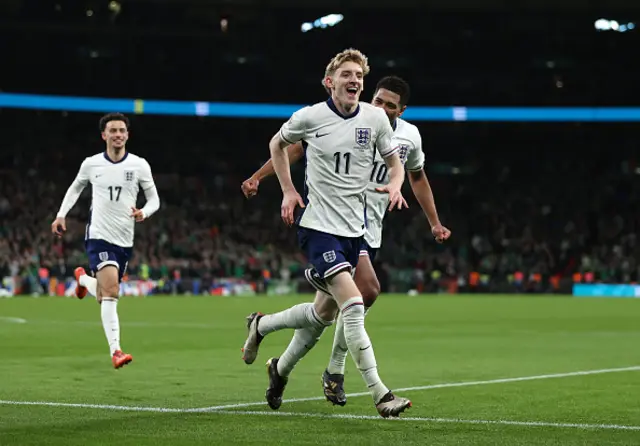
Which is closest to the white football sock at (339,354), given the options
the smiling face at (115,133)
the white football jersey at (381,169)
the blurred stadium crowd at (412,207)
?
the white football jersey at (381,169)

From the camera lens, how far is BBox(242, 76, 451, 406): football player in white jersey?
26.9ft

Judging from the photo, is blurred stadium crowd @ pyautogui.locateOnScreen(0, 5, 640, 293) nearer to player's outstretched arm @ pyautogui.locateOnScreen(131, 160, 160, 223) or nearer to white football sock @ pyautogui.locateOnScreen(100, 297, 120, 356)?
player's outstretched arm @ pyautogui.locateOnScreen(131, 160, 160, 223)

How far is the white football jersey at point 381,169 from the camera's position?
347 inches

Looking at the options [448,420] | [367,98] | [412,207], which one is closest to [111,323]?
[448,420]

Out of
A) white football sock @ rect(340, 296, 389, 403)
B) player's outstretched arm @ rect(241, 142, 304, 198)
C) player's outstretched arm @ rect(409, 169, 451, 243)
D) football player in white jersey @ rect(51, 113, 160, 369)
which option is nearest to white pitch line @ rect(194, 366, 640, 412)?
white football sock @ rect(340, 296, 389, 403)

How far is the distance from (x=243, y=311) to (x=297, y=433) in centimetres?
2005

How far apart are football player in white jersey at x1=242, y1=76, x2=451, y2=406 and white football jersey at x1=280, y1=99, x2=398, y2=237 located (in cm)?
43

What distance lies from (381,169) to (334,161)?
52.5 inches

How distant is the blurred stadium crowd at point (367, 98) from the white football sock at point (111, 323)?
1151 inches

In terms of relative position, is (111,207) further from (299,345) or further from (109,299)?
(299,345)

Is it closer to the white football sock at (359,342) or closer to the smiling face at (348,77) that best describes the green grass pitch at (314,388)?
the white football sock at (359,342)

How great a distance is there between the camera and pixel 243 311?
1049 inches

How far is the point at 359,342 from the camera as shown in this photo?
7152 mm

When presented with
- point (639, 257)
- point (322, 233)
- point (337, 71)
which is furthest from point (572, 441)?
point (639, 257)
